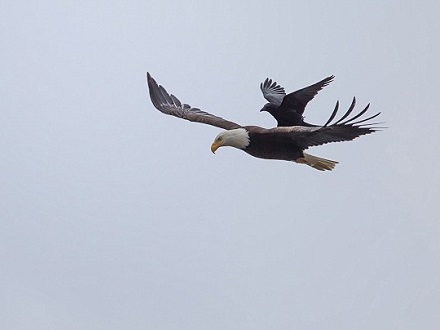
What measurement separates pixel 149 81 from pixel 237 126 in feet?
12.5

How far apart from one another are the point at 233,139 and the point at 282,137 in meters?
1.34

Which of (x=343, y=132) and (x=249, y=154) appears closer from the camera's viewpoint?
(x=343, y=132)

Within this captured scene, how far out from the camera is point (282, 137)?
22.1 meters

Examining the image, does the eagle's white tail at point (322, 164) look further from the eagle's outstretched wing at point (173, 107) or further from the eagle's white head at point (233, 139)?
the eagle's outstretched wing at point (173, 107)

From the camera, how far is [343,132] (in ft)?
66.3

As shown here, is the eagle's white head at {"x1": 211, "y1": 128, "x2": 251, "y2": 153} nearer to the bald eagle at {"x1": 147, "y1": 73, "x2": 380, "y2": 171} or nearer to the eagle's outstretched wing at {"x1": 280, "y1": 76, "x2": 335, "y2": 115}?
the bald eagle at {"x1": 147, "y1": 73, "x2": 380, "y2": 171}

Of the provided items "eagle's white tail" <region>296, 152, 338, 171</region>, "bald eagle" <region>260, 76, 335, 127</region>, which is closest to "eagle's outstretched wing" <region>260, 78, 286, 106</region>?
"bald eagle" <region>260, 76, 335, 127</region>

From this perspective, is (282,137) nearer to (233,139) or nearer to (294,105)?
(233,139)

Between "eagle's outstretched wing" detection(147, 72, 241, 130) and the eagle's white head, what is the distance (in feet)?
→ 5.27

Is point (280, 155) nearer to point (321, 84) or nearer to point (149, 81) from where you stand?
point (321, 84)

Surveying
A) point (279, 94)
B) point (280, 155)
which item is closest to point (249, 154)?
point (280, 155)

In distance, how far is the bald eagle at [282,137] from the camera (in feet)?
66.2

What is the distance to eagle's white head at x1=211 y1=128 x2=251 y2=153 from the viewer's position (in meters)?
22.8

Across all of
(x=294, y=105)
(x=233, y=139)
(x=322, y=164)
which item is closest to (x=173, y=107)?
(x=294, y=105)
